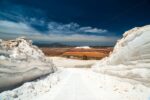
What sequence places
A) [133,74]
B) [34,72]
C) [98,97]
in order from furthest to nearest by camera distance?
1. [34,72]
2. [133,74]
3. [98,97]

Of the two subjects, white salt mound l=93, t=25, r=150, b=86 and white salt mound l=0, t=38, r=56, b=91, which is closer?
white salt mound l=0, t=38, r=56, b=91

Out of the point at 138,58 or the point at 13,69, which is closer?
the point at 13,69

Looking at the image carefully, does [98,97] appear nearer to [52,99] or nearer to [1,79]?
[52,99]

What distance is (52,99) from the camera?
8.83 meters

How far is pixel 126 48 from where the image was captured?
51.8 ft

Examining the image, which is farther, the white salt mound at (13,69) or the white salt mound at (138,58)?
the white salt mound at (138,58)

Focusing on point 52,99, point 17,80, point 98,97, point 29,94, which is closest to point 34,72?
point 17,80

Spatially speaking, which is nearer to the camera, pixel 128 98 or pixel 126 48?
pixel 128 98

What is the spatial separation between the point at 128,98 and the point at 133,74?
14.2 feet

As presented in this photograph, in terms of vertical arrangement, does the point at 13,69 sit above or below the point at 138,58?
below

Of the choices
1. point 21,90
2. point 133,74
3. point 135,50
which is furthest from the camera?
point 135,50

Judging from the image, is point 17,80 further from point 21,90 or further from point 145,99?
point 145,99

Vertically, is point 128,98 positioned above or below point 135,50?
below

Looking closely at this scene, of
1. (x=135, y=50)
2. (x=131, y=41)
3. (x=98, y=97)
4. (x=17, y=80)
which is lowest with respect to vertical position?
(x=98, y=97)
